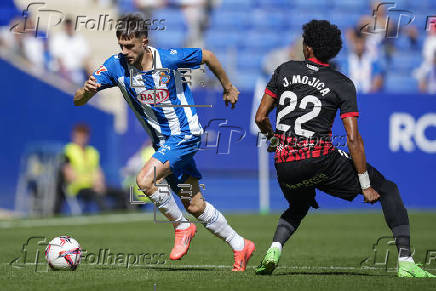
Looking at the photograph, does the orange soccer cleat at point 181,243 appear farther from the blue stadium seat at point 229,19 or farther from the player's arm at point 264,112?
the blue stadium seat at point 229,19

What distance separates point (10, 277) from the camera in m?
6.27

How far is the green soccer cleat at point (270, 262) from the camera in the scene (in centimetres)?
639

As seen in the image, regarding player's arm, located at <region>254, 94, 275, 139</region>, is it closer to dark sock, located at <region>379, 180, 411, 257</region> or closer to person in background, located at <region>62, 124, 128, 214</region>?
dark sock, located at <region>379, 180, 411, 257</region>

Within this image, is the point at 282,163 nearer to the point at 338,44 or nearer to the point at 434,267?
the point at 338,44

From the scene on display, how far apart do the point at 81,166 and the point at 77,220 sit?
7.48 ft

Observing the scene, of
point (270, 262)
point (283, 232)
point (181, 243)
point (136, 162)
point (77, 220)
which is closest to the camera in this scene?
point (270, 262)

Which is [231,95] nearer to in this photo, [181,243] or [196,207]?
[196,207]

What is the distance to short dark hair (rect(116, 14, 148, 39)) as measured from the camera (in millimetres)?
6836

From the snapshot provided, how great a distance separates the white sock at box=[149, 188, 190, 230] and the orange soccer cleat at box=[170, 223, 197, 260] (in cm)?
5

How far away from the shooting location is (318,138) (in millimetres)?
6355

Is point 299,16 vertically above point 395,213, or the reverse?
point 299,16

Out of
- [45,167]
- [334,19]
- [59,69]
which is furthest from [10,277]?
[334,19]

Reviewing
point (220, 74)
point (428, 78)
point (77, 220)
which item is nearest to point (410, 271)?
point (220, 74)

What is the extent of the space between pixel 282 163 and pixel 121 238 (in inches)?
193
